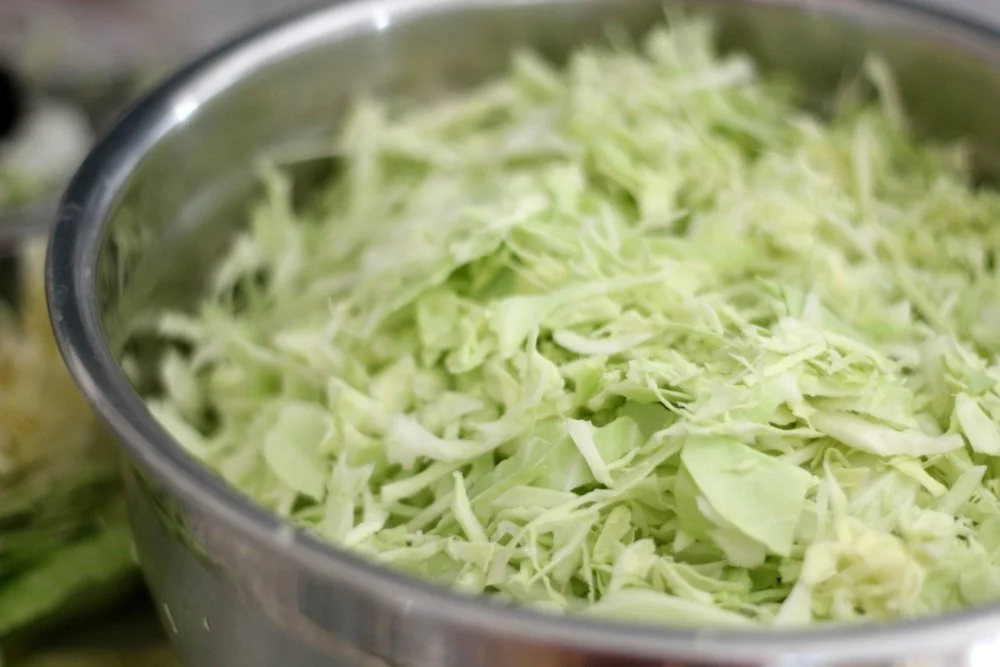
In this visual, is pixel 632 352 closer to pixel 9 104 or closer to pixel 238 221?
pixel 238 221

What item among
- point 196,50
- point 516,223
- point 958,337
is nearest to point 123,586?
point 516,223

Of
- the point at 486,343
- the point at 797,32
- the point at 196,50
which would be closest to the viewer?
the point at 486,343

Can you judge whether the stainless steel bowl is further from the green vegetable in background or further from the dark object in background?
the dark object in background

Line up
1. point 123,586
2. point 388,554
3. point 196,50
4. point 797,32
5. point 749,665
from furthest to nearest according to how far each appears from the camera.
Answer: point 196,50 < point 797,32 < point 123,586 < point 388,554 < point 749,665

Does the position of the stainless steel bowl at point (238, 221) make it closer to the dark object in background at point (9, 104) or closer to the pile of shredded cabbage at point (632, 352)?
the pile of shredded cabbage at point (632, 352)

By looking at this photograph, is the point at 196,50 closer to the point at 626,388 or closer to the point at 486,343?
the point at 486,343

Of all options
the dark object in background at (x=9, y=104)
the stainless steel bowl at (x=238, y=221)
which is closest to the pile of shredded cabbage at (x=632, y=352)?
the stainless steel bowl at (x=238, y=221)
